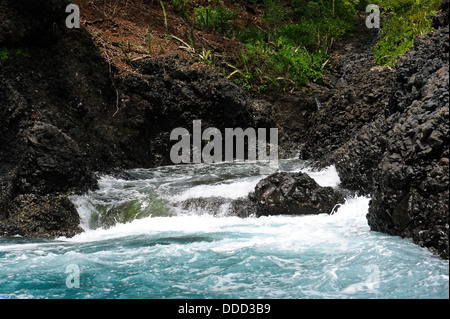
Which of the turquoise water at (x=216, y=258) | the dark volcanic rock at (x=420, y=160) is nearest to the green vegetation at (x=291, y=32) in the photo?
the turquoise water at (x=216, y=258)

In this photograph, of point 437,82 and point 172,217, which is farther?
point 172,217

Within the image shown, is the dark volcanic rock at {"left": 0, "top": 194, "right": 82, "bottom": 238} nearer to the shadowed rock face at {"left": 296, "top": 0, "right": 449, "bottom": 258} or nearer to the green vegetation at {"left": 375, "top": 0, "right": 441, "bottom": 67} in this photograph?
the shadowed rock face at {"left": 296, "top": 0, "right": 449, "bottom": 258}

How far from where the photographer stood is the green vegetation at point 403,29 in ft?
39.7

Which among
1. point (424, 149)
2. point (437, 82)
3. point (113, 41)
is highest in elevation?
point (113, 41)

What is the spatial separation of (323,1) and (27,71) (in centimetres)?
1231

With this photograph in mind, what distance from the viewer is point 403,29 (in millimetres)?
13109

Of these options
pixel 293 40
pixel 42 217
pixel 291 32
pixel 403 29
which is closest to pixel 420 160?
pixel 42 217

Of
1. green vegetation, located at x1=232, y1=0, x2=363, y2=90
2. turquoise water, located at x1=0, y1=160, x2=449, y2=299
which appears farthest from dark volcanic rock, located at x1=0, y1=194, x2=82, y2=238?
green vegetation, located at x1=232, y1=0, x2=363, y2=90

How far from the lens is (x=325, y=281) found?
3.89 metres

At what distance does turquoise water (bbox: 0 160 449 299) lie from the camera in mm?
3818

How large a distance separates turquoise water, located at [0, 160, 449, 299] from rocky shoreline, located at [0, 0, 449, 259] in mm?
386

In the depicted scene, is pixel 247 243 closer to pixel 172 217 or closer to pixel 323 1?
pixel 172 217

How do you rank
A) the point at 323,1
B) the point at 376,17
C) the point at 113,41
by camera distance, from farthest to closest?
the point at 323,1, the point at 376,17, the point at 113,41

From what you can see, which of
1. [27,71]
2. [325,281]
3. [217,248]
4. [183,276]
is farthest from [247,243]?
[27,71]
